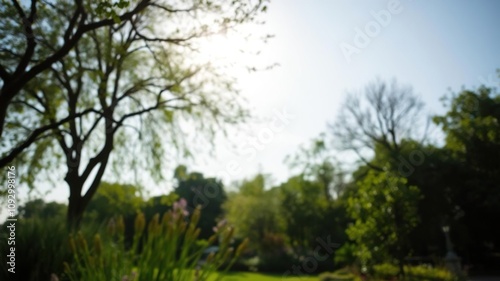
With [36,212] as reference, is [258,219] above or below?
above

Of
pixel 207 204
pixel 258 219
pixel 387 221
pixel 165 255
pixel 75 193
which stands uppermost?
pixel 207 204

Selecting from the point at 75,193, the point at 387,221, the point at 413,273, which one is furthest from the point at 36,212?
the point at 413,273

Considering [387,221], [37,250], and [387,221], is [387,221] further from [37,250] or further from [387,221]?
[37,250]

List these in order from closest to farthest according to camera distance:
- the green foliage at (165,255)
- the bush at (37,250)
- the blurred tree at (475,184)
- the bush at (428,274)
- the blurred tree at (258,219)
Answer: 1. the green foliage at (165,255)
2. the bush at (37,250)
3. the bush at (428,274)
4. the blurred tree at (475,184)
5. the blurred tree at (258,219)

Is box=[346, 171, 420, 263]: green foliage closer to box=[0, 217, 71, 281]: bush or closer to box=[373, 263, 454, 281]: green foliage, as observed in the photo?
box=[373, 263, 454, 281]: green foliage

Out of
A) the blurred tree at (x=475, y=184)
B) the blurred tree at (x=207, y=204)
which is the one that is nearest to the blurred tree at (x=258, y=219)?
the blurred tree at (x=207, y=204)

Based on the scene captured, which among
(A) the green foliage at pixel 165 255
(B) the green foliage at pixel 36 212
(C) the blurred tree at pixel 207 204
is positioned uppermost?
(C) the blurred tree at pixel 207 204

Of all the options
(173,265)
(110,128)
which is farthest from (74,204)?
(173,265)

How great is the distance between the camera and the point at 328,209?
34.3m

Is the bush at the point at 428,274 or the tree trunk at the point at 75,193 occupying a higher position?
the tree trunk at the point at 75,193

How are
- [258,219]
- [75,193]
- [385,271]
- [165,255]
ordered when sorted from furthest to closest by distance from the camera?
[258,219] < [385,271] < [75,193] < [165,255]

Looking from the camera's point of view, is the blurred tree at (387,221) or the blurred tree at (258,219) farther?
the blurred tree at (258,219)

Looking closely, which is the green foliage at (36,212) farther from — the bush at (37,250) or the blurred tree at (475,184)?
the blurred tree at (475,184)

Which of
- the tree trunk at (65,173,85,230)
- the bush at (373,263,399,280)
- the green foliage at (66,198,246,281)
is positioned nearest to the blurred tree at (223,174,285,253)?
the bush at (373,263,399,280)
